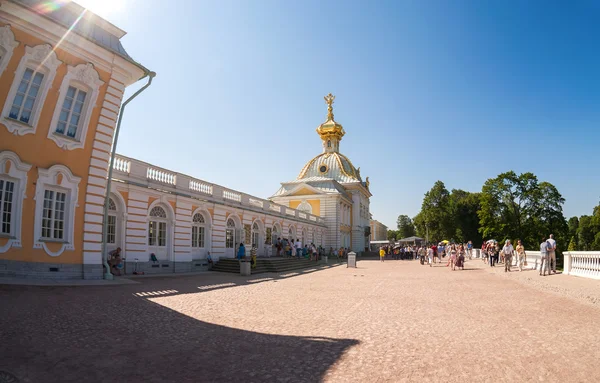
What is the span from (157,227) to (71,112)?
7508 mm

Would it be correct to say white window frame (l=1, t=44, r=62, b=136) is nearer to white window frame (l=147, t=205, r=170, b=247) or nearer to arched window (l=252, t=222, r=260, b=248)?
white window frame (l=147, t=205, r=170, b=247)

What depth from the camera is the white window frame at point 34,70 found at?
11664 millimetres

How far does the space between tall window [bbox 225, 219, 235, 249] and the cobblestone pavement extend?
14.4 meters

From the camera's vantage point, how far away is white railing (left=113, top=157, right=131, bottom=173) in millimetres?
17359

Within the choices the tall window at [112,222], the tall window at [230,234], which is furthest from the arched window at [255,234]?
the tall window at [112,222]

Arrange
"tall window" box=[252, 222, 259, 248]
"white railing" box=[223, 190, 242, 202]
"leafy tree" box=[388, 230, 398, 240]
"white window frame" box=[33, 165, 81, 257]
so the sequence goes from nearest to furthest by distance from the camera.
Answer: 1. "white window frame" box=[33, 165, 81, 257]
2. "white railing" box=[223, 190, 242, 202]
3. "tall window" box=[252, 222, 259, 248]
4. "leafy tree" box=[388, 230, 398, 240]

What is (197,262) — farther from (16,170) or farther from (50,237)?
(16,170)

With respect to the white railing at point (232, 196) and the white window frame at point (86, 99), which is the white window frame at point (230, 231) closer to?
the white railing at point (232, 196)

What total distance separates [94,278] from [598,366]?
1357cm

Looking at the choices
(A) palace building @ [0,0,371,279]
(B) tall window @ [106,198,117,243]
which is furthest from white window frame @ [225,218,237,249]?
(B) tall window @ [106,198,117,243]

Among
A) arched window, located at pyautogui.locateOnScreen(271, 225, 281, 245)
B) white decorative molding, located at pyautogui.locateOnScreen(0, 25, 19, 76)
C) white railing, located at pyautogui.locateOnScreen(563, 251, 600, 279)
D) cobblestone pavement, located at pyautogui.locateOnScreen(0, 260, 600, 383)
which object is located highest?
white decorative molding, located at pyautogui.locateOnScreen(0, 25, 19, 76)

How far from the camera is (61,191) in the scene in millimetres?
13055

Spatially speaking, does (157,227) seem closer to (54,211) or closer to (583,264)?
(54,211)

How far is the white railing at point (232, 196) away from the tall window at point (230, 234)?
1.51 metres
